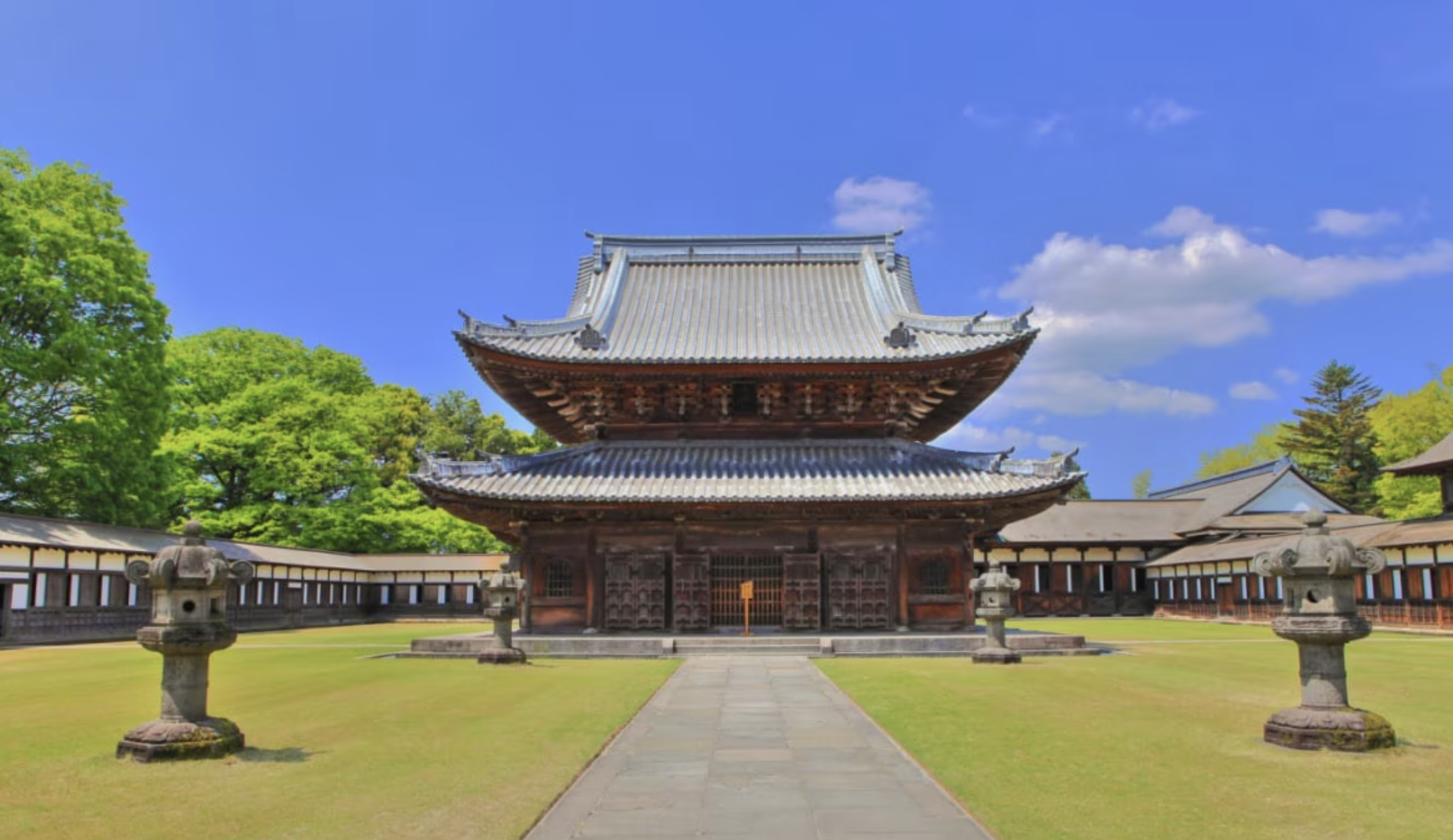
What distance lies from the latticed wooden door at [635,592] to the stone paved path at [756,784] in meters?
13.2

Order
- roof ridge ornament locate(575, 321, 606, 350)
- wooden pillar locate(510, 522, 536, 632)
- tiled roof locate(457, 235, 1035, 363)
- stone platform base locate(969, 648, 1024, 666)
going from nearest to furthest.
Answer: stone platform base locate(969, 648, 1024, 666) < wooden pillar locate(510, 522, 536, 632) < tiled roof locate(457, 235, 1035, 363) < roof ridge ornament locate(575, 321, 606, 350)

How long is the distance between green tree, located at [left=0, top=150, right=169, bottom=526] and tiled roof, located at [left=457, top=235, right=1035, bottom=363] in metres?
18.5

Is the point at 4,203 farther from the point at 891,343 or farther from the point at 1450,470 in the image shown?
the point at 1450,470

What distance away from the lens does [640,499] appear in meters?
26.5

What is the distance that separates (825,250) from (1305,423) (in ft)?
156

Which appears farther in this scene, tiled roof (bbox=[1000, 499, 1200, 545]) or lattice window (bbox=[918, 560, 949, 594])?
tiled roof (bbox=[1000, 499, 1200, 545])

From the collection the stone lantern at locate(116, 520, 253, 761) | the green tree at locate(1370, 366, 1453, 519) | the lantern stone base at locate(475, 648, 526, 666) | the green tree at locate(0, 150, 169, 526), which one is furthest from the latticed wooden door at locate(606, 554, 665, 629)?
the green tree at locate(1370, 366, 1453, 519)

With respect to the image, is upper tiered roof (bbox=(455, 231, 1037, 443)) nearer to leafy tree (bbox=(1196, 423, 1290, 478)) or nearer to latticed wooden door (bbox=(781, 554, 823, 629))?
latticed wooden door (bbox=(781, 554, 823, 629))

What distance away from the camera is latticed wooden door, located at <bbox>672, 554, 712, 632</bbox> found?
1094 inches

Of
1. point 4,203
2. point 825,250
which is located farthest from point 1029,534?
point 4,203

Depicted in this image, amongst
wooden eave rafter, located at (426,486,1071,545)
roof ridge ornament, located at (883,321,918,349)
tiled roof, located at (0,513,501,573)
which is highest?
roof ridge ornament, located at (883,321,918,349)

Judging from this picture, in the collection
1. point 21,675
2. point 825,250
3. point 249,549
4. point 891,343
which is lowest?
point 21,675

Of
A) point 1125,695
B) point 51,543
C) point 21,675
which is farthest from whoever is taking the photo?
point 51,543

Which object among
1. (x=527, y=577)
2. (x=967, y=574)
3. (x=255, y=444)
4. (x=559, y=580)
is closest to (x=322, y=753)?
(x=527, y=577)
